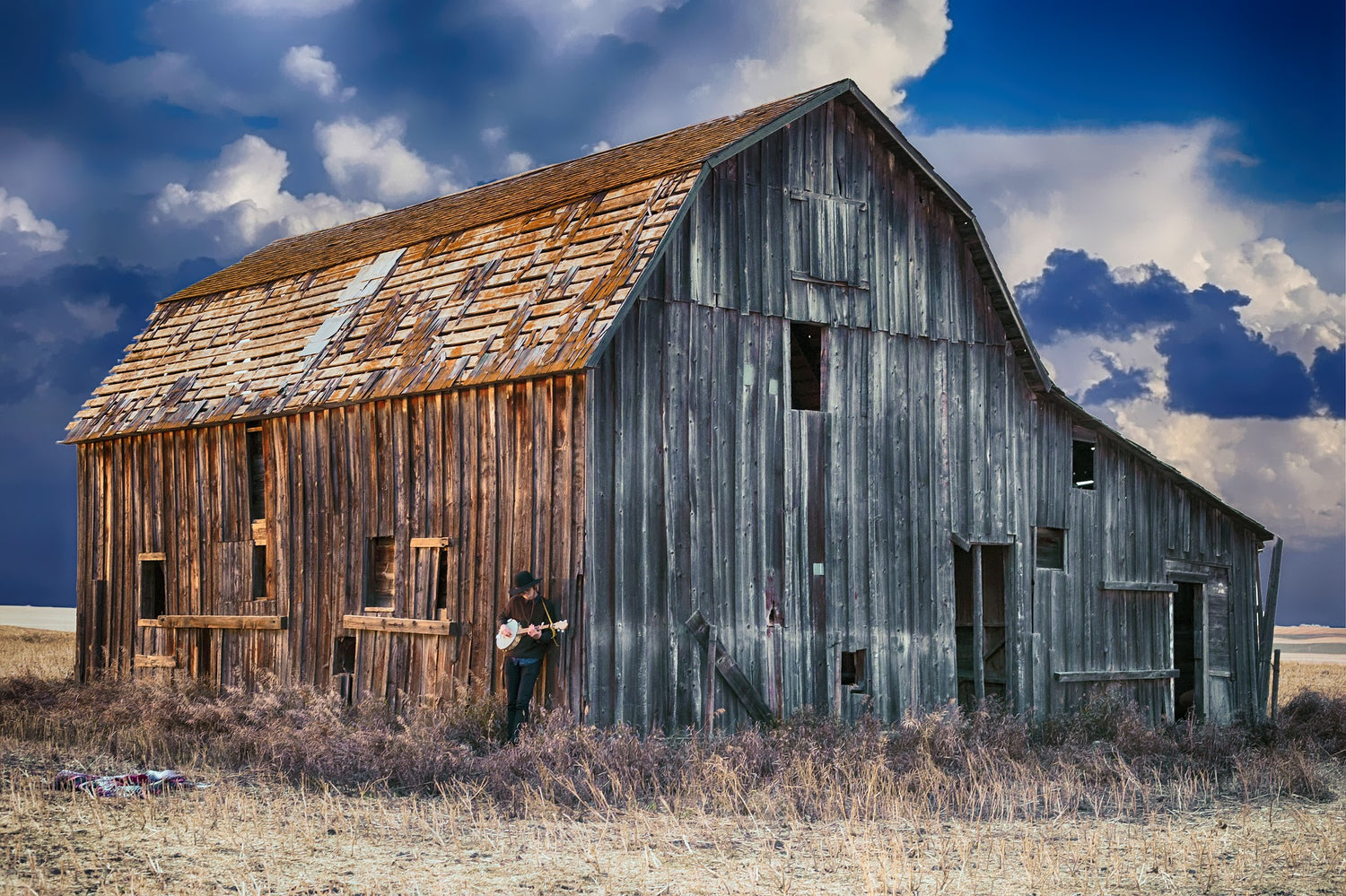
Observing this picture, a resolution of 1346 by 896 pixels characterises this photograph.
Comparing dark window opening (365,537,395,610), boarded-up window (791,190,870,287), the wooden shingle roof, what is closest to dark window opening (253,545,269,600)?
the wooden shingle roof

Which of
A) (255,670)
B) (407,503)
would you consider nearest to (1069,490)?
(407,503)

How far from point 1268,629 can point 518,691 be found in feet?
39.8

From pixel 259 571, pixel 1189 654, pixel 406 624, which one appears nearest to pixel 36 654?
pixel 259 571

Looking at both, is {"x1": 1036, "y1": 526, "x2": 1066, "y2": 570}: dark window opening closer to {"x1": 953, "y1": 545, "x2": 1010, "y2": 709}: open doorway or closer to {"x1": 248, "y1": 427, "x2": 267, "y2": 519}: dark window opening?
{"x1": 953, "y1": 545, "x2": 1010, "y2": 709}: open doorway

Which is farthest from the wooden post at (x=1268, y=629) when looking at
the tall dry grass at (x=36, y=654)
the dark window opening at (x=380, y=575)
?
the tall dry grass at (x=36, y=654)

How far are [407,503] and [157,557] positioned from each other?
6.38 m

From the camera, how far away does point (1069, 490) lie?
63.4ft

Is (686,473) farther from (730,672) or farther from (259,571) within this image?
(259,571)

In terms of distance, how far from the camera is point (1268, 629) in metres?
21.2

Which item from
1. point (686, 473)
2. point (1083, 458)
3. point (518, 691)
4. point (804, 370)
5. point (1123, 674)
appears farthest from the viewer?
point (1083, 458)

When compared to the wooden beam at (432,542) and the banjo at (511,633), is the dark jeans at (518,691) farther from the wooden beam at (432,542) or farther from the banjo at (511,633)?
the wooden beam at (432,542)

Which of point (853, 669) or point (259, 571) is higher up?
point (259, 571)

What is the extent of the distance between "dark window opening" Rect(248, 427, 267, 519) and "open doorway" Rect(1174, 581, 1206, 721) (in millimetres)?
13176

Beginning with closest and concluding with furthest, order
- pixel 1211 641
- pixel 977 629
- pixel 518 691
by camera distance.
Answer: pixel 518 691
pixel 977 629
pixel 1211 641
